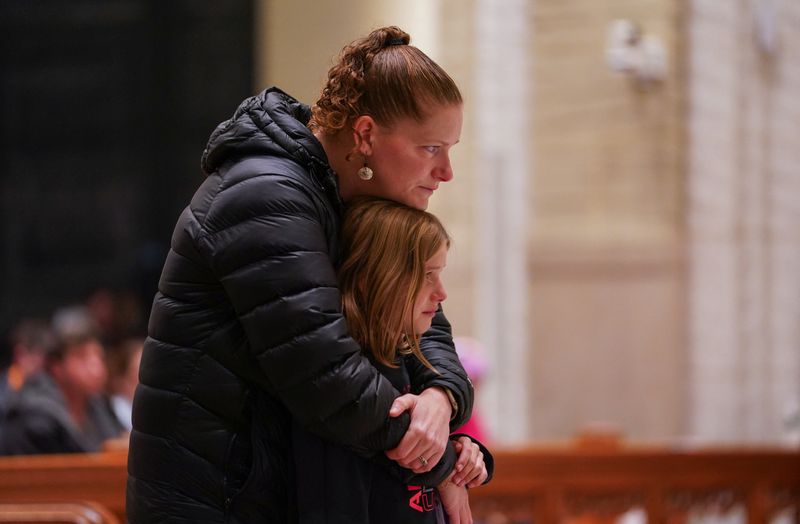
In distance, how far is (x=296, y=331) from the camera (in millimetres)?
2334

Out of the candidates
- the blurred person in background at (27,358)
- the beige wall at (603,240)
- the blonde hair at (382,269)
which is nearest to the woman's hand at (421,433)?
the blonde hair at (382,269)

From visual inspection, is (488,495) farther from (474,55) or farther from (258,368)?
(258,368)

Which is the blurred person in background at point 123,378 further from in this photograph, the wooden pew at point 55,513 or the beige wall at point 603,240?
the beige wall at point 603,240

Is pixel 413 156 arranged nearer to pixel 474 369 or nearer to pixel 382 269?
pixel 382 269

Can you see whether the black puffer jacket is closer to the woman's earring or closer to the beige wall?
the woman's earring

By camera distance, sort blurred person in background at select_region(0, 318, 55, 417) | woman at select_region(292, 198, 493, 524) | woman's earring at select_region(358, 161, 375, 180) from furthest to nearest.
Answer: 1. blurred person in background at select_region(0, 318, 55, 417)
2. woman's earring at select_region(358, 161, 375, 180)
3. woman at select_region(292, 198, 493, 524)

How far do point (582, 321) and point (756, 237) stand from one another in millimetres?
1359

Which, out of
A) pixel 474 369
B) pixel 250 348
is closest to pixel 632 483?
pixel 474 369

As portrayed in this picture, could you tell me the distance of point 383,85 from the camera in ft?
8.16

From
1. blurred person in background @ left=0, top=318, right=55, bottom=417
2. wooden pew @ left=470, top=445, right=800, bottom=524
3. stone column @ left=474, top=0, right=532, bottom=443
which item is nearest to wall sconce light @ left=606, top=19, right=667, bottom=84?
stone column @ left=474, top=0, right=532, bottom=443

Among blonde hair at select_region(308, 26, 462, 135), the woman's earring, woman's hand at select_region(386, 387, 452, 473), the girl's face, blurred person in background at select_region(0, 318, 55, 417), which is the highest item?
blonde hair at select_region(308, 26, 462, 135)

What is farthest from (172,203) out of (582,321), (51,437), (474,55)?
(51,437)

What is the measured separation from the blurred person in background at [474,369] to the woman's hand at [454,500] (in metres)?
3.25

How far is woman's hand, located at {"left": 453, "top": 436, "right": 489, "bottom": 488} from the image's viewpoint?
2.60 m
